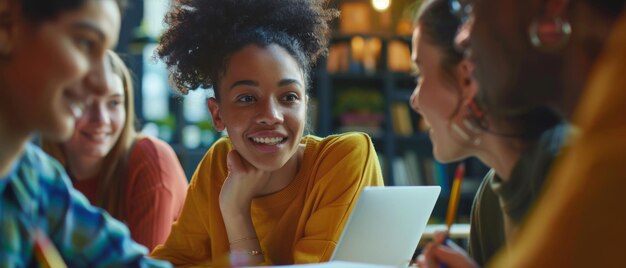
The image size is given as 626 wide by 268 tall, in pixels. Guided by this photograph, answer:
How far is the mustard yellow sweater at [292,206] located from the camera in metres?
1.78

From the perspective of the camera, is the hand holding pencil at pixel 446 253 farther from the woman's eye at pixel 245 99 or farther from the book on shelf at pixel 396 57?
the book on shelf at pixel 396 57

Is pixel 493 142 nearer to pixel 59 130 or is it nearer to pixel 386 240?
pixel 386 240

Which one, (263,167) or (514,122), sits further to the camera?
(263,167)

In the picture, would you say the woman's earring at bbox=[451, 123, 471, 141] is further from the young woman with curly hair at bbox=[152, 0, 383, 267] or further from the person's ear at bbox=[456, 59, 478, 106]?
the young woman with curly hair at bbox=[152, 0, 383, 267]

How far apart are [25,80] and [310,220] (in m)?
0.99

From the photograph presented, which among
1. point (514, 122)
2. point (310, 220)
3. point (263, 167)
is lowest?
point (310, 220)

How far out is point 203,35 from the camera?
1887mm

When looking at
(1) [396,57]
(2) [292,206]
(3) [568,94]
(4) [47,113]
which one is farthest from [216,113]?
(1) [396,57]

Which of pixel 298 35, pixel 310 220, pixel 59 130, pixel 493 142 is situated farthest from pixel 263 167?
pixel 59 130

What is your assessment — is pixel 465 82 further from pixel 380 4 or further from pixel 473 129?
pixel 380 4

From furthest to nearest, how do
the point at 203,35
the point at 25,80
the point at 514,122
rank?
the point at 203,35, the point at 514,122, the point at 25,80

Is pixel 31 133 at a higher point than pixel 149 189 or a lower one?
higher

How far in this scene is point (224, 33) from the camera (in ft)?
6.11

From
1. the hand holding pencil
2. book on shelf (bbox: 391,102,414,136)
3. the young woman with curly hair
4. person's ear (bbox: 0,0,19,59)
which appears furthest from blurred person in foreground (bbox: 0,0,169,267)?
book on shelf (bbox: 391,102,414,136)
